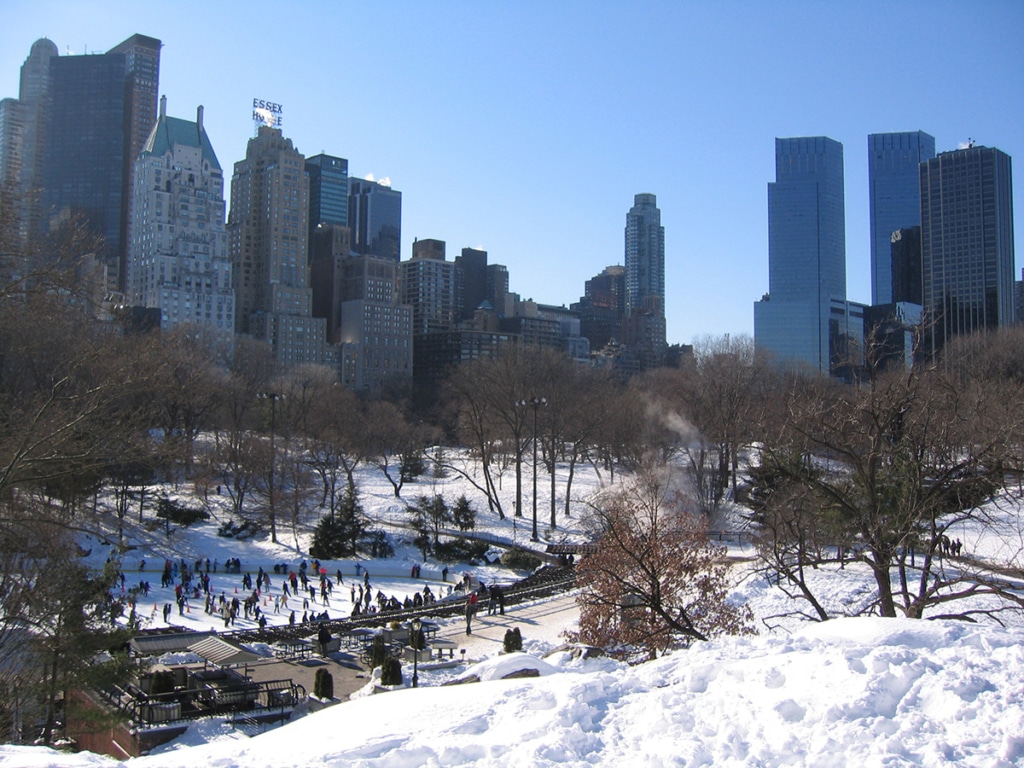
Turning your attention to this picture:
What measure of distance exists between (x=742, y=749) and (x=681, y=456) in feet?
207

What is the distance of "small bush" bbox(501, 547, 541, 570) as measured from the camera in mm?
45406

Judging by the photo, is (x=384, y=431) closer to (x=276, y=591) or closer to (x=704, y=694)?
(x=276, y=591)

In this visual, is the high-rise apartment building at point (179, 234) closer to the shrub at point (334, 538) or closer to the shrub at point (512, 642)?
the shrub at point (334, 538)

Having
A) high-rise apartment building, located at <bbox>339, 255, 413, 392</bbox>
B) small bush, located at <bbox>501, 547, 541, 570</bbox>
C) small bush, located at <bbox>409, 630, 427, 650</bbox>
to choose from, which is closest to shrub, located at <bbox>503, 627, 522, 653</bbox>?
small bush, located at <bbox>409, 630, 427, 650</bbox>

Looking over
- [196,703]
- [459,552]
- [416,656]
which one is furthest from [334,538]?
[196,703]

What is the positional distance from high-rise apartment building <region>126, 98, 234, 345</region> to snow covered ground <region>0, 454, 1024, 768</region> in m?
151

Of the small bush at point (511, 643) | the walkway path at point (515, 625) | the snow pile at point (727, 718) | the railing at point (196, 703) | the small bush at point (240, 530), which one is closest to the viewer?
the snow pile at point (727, 718)

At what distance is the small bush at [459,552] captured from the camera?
4650 cm

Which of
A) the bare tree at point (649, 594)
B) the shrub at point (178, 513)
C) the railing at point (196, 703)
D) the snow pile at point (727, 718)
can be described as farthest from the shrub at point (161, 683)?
the shrub at point (178, 513)

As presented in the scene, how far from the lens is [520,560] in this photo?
45688 mm

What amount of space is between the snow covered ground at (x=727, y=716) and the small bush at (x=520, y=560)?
34.7m

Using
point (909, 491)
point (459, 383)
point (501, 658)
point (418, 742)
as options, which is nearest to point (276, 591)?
point (501, 658)

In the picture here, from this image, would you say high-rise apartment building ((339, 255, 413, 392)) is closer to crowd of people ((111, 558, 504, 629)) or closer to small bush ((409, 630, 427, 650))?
crowd of people ((111, 558, 504, 629))

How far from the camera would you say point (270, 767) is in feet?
26.8
